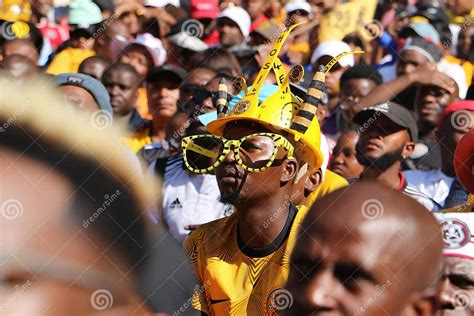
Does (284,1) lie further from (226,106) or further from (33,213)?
(33,213)

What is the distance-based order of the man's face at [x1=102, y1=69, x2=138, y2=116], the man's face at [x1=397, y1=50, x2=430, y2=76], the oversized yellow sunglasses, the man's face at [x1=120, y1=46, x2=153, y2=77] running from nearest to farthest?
1. the oversized yellow sunglasses
2. the man's face at [x1=102, y1=69, x2=138, y2=116]
3. the man's face at [x1=397, y1=50, x2=430, y2=76]
4. the man's face at [x1=120, y1=46, x2=153, y2=77]

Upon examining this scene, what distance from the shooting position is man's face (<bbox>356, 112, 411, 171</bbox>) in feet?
18.3

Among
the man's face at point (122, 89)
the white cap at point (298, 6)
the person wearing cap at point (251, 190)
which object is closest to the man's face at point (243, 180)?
the person wearing cap at point (251, 190)

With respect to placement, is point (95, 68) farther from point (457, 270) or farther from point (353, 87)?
point (457, 270)

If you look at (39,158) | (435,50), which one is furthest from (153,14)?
(39,158)

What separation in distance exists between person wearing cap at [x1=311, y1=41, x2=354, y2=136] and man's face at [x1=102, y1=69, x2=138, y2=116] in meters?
1.55

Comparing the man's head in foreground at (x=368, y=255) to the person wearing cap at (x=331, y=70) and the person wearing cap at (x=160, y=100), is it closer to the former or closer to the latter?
the person wearing cap at (x=160, y=100)

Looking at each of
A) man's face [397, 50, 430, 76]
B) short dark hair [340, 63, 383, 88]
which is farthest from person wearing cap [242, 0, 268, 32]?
short dark hair [340, 63, 383, 88]

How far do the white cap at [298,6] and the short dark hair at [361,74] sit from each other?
182cm

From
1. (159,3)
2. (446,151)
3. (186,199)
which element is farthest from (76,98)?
(159,3)

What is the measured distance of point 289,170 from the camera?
3.99m

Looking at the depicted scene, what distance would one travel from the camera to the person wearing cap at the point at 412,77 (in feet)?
23.0

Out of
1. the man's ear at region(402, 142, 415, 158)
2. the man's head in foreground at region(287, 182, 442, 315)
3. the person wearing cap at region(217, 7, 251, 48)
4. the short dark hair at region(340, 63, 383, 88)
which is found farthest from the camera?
the person wearing cap at region(217, 7, 251, 48)

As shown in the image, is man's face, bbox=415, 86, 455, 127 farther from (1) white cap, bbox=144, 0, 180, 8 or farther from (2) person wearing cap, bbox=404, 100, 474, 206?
(1) white cap, bbox=144, 0, 180, 8
